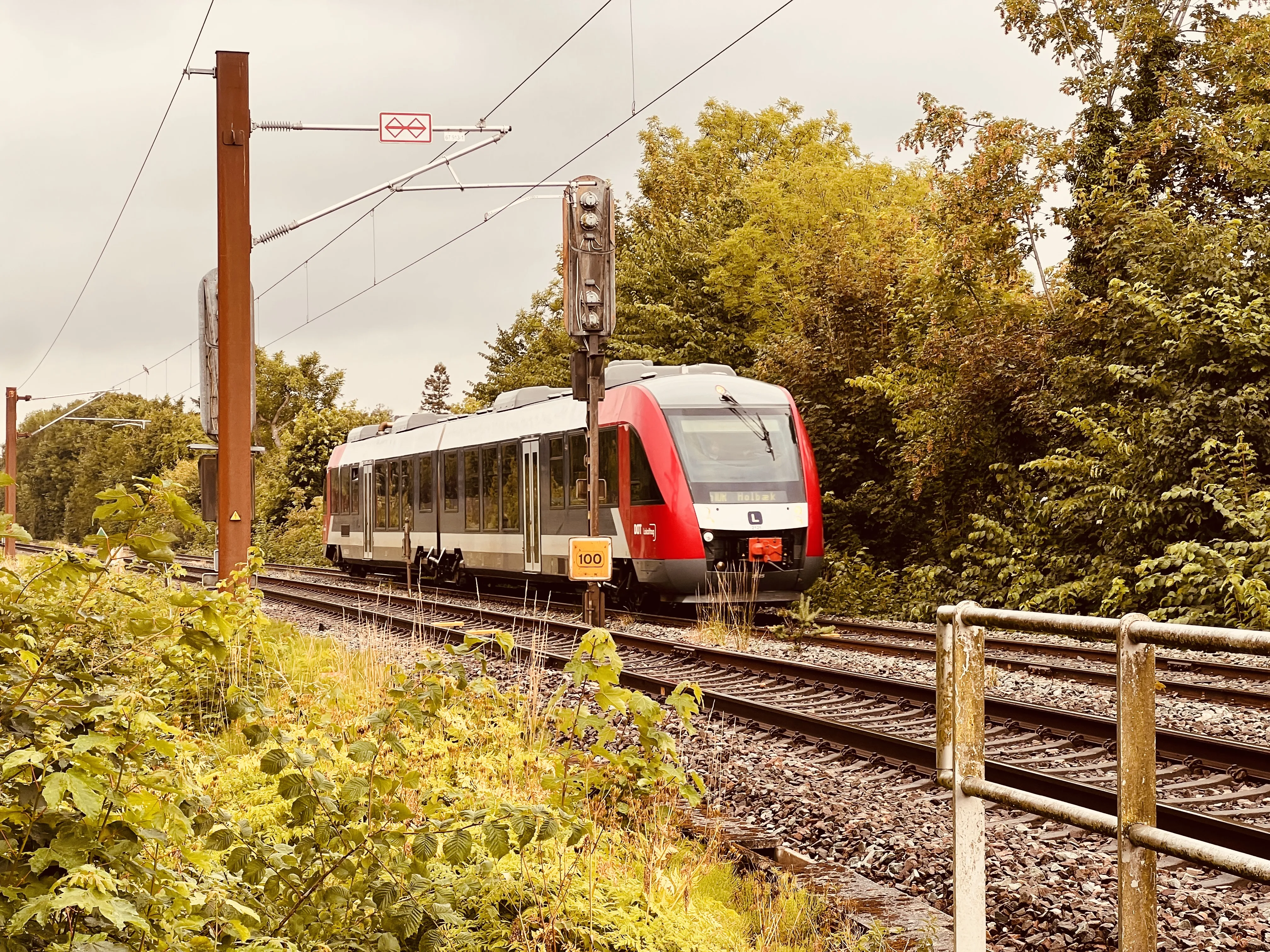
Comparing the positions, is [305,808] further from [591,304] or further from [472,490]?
[472,490]

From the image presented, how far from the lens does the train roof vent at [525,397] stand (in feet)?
64.5

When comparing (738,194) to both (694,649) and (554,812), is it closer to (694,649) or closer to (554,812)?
(694,649)

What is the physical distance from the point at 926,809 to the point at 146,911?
14.6 ft

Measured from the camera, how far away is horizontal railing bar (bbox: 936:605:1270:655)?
98.3 inches

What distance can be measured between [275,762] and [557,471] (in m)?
14.8

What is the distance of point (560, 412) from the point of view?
1816 cm

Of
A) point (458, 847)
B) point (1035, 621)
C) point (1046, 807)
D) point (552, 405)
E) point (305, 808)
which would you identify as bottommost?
point (458, 847)

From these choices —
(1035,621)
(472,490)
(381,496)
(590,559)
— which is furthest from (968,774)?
(381,496)

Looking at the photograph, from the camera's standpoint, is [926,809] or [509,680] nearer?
[926,809]

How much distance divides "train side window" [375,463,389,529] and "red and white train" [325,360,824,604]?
5.95m

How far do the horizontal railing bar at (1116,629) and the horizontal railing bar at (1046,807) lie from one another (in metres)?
0.40

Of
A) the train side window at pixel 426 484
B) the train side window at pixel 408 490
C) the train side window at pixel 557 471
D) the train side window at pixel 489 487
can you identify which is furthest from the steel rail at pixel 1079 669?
the train side window at pixel 408 490

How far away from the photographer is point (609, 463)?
55.7ft

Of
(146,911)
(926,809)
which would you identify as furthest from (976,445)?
(146,911)
